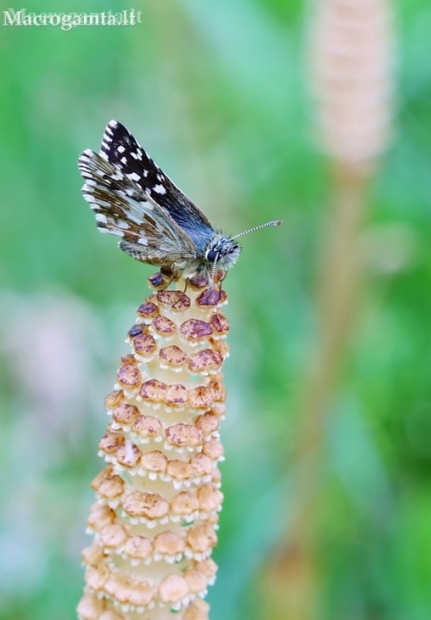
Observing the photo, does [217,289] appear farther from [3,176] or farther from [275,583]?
[3,176]

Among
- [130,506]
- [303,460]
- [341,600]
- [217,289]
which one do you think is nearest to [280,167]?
[303,460]

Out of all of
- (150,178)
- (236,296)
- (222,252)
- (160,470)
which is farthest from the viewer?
(236,296)

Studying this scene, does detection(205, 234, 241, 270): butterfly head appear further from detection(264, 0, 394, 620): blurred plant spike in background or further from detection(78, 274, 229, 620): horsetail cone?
detection(264, 0, 394, 620): blurred plant spike in background

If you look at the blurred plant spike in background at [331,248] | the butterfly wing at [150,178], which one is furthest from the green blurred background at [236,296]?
the butterfly wing at [150,178]

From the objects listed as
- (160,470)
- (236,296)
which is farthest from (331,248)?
(160,470)

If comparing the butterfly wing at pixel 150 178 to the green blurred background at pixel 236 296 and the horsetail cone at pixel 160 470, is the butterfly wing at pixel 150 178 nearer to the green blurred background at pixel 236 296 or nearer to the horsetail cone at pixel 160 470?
the horsetail cone at pixel 160 470

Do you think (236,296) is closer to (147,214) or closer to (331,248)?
(331,248)
